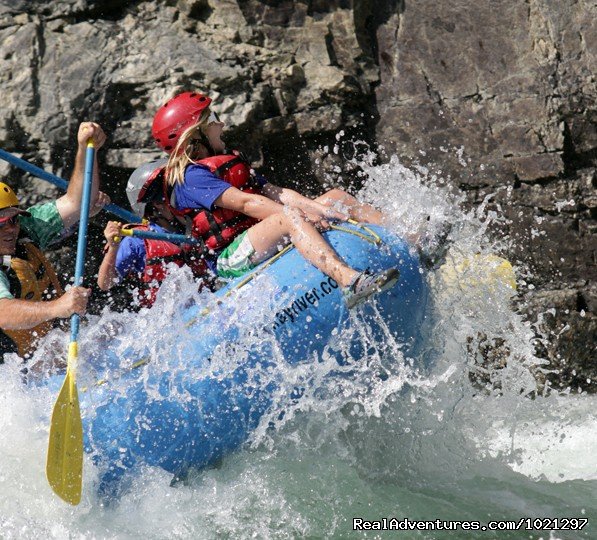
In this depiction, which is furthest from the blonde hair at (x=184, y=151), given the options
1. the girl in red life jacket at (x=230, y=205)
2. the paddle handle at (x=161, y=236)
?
the paddle handle at (x=161, y=236)

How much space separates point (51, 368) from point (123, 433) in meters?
0.62

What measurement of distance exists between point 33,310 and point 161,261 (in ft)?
3.13

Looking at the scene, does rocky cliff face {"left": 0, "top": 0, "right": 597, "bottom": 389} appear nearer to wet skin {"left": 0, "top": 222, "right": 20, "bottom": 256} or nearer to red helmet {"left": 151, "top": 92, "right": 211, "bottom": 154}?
red helmet {"left": 151, "top": 92, "right": 211, "bottom": 154}

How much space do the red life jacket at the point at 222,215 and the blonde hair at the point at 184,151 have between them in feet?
0.29

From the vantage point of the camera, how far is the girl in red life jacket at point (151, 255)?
16.8ft

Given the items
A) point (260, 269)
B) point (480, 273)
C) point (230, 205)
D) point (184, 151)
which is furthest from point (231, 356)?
point (480, 273)

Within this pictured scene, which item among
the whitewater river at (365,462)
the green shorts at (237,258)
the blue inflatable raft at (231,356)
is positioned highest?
the green shorts at (237,258)

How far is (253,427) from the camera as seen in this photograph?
4711 mm

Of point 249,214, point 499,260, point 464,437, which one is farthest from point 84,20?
point 464,437

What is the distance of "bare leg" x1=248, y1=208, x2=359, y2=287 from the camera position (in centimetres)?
441

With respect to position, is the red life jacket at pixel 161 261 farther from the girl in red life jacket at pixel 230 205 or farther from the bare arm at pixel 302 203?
the bare arm at pixel 302 203

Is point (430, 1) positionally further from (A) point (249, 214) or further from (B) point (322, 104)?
(A) point (249, 214)

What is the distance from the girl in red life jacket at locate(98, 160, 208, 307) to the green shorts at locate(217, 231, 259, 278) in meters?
0.24

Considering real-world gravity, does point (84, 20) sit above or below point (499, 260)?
above
